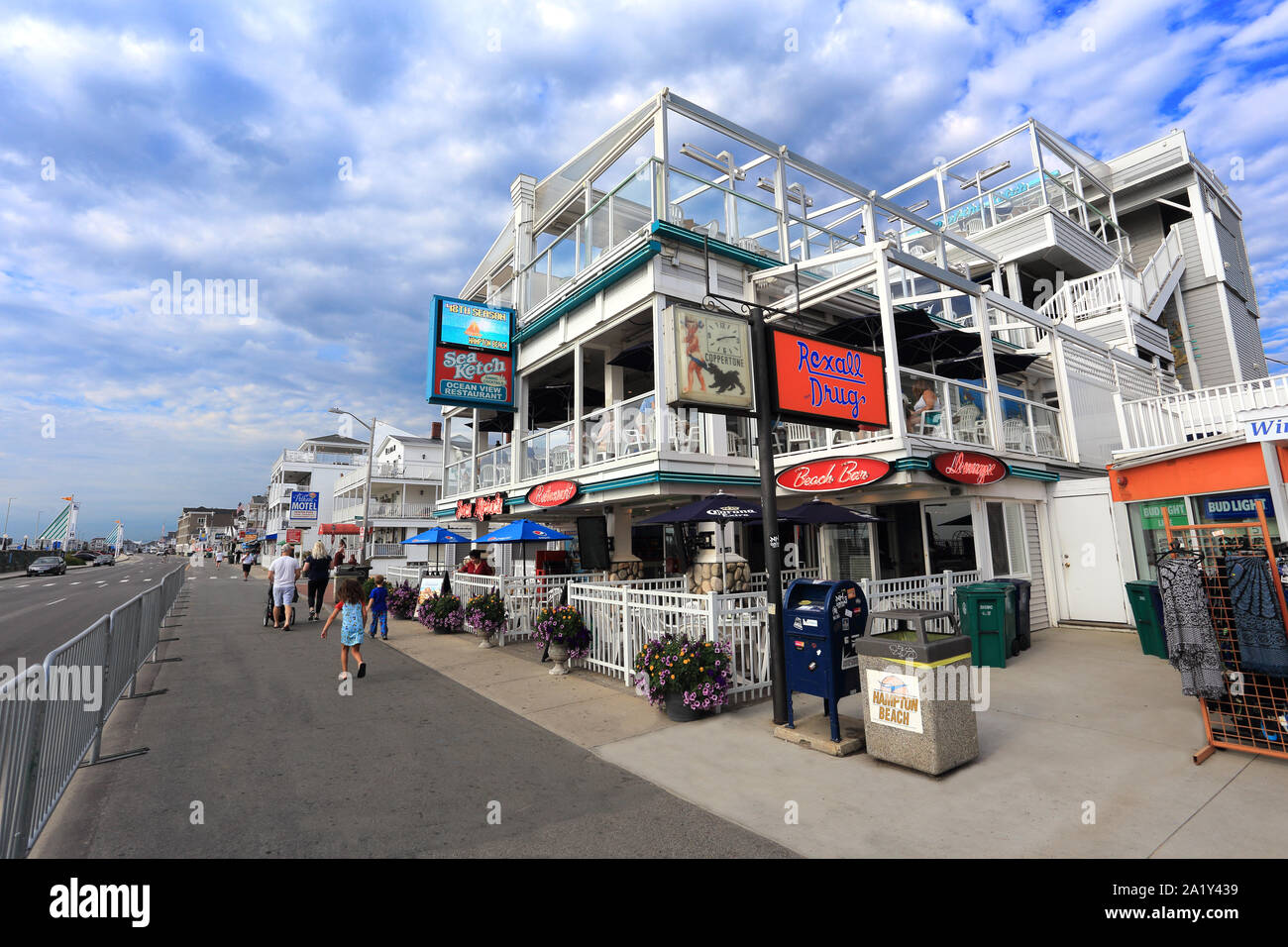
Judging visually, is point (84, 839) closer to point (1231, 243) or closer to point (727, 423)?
point (727, 423)

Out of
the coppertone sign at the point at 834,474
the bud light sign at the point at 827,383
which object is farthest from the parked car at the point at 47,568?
the bud light sign at the point at 827,383

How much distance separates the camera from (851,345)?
966 centimetres

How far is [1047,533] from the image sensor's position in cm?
1177

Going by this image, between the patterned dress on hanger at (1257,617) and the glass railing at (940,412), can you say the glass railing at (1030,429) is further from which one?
the patterned dress on hanger at (1257,617)

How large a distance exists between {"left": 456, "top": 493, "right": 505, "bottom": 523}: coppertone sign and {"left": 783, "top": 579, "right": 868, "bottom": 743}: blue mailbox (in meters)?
10.3

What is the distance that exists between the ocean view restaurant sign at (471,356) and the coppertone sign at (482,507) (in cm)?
242

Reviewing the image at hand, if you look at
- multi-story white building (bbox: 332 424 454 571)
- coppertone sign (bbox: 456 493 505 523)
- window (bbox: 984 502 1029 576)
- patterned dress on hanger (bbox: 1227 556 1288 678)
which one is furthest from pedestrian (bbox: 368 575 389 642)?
multi-story white building (bbox: 332 424 454 571)

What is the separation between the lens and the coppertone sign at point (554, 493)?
457 inches

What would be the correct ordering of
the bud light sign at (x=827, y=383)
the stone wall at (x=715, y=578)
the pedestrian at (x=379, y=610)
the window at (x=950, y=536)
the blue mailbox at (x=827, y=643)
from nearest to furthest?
the blue mailbox at (x=827, y=643) → the bud light sign at (x=827, y=383) → the stone wall at (x=715, y=578) → the window at (x=950, y=536) → the pedestrian at (x=379, y=610)

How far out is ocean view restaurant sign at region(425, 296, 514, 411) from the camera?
14.3 m

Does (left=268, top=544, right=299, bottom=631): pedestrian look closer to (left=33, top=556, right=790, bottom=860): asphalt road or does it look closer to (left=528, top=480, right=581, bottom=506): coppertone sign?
(left=33, top=556, right=790, bottom=860): asphalt road

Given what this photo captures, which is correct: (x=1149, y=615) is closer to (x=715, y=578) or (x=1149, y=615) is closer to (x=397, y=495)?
(x=715, y=578)
